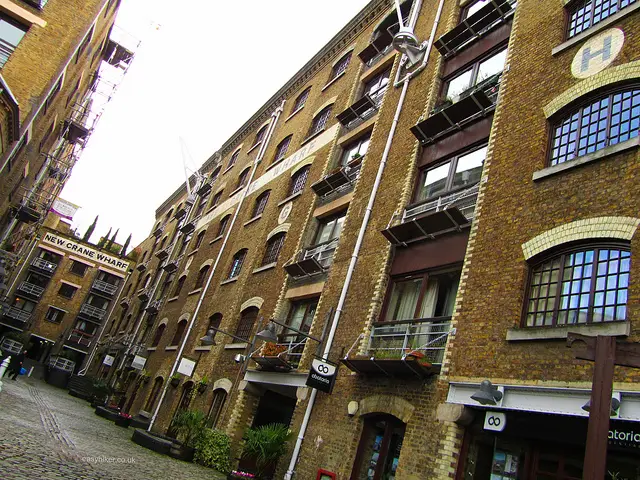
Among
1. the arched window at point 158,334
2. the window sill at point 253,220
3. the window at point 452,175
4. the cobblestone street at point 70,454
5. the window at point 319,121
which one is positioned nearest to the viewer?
the cobblestone street at point 70,454

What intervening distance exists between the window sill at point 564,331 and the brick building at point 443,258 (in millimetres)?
25

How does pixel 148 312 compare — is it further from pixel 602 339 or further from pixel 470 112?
pixel 602 339

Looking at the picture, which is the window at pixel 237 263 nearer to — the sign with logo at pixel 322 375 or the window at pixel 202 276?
the window at pixel 202 276

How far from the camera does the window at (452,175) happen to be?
38.3ft

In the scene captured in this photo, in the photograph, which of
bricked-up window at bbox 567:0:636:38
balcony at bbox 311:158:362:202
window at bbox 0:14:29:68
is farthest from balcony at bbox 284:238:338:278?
window at bbox 0:14:29:68

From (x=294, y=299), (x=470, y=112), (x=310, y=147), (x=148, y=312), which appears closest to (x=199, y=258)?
(x=148, y=312)

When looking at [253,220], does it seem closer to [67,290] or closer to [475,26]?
[475,26]

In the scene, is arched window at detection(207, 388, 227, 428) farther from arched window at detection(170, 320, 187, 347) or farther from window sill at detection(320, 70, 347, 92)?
window sill at detection(320, 70, 347, 92)

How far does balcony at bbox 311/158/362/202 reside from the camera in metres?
16.2

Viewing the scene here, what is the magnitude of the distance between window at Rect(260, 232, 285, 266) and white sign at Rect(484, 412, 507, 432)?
1143 cm

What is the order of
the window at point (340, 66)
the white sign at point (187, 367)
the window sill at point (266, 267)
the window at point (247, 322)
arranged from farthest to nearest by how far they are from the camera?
1. the window at point (340, 66)
2. the window sill at point (266, 267)
3. the window at point (247, 322)
4. the white sign at point (187, 367)

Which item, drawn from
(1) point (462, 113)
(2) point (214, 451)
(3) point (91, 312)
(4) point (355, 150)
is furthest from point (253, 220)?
(3) point (91, 312)

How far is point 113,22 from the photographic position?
91.3 ft

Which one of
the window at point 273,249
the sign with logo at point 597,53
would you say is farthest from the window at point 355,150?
the sign with logo at point 597,53
